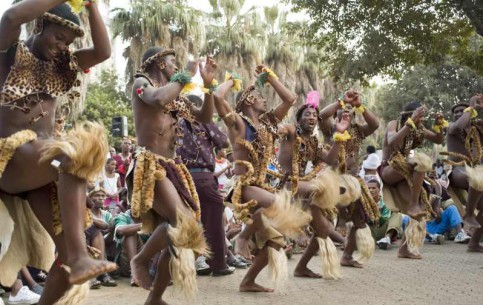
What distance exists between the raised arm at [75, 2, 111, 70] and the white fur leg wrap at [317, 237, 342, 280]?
3.32 metres

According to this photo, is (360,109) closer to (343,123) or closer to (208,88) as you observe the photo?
(343,123)

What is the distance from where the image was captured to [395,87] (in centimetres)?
2956

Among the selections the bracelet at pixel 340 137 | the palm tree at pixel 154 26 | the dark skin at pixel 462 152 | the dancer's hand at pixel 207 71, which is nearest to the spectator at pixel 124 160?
the bracelet at pixel 340 137

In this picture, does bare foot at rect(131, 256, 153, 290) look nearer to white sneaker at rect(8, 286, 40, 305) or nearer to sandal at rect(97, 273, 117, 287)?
white sneaker at rect(8, 286, 40, 305)

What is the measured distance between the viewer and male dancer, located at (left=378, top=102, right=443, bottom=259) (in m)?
7.94

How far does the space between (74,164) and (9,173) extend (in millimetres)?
441

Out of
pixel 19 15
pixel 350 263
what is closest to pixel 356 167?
pixel 350 263

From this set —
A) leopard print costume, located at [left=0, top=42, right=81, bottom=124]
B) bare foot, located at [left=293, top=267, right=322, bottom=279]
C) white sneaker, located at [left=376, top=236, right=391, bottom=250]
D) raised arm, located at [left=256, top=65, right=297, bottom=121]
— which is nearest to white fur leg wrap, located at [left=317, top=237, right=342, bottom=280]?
bare foot, located at [left=293, top=267, right=322, bottom=279]

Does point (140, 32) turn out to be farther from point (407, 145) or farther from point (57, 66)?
point (57, 66)

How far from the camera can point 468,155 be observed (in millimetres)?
8617

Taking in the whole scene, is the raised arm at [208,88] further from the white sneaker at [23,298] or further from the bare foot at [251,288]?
the white sneaker at [23,298]

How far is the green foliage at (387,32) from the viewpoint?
1140cm

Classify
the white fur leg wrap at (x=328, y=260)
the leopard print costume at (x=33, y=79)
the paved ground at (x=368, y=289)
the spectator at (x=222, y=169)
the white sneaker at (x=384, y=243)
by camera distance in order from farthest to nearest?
the spectator at (x=222, y=169) < the white sneaker at (x=384, y=243) < the white fur leg wrap at (x=328, y=260) < the paved ground at (x=368, y=289) < the leopard print costume at (x=33, y=79)

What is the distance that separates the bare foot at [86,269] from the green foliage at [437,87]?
2434 centimetres
